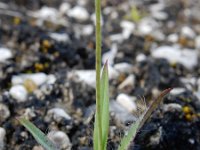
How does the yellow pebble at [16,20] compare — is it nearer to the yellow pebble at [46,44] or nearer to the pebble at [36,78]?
the yellow pebble at [46,44]

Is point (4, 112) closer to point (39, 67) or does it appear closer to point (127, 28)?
point (39, 67)

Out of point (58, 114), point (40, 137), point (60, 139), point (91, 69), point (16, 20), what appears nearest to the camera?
point (40, 137)

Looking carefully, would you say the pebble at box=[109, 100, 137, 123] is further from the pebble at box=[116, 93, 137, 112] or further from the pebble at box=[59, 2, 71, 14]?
the pebble at box=[59, 2, 71, 14]

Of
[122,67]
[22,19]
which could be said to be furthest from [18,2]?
[122,67]

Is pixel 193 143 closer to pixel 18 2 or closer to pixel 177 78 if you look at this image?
pixel 177 78

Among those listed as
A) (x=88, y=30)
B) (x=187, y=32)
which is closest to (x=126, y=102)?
(x=88, y=30)

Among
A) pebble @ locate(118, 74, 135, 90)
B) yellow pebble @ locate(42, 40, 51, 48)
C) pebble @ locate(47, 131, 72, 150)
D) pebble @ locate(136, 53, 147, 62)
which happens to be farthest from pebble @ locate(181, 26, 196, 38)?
pebble @ locate(47, 131, 72, 150)
